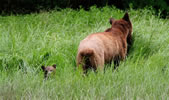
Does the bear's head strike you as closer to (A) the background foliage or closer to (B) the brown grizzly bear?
(B) the brown grizzly bear

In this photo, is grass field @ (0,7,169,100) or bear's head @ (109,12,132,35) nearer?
grass field @ (0,7,169,100)

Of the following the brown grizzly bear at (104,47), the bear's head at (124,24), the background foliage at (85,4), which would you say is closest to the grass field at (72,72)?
the brown grizzly bear at (104,47)

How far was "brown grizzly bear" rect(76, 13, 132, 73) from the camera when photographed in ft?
17.0

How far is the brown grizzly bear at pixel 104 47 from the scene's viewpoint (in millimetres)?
5168

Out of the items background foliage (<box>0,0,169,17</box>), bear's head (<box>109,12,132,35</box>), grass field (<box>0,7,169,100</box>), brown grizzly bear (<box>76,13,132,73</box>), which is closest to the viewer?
grass field (<box>0,7,169,100</box>)

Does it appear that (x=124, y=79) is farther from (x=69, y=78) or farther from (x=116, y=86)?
(x=69, y=78)

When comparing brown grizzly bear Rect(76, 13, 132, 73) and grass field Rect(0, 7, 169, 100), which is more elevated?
brown grizzly bear Rect(76, 13, 132, 73)

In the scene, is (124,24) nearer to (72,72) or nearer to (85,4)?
(72,72)

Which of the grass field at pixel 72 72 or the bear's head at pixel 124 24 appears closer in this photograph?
the grass field at pixel 72 72

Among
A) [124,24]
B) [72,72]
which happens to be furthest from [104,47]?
[124,24]

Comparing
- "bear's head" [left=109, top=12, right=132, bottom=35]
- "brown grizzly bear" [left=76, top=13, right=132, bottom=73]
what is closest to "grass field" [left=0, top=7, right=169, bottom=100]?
"brown grizzly bear" [left=76, top=13, right=132, bottom=73]

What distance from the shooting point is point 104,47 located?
5.53 metres

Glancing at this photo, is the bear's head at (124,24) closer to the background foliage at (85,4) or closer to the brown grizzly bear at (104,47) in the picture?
the brown grizzly bear at (104,47)

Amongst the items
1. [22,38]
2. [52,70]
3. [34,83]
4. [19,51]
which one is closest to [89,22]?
[22,38]
